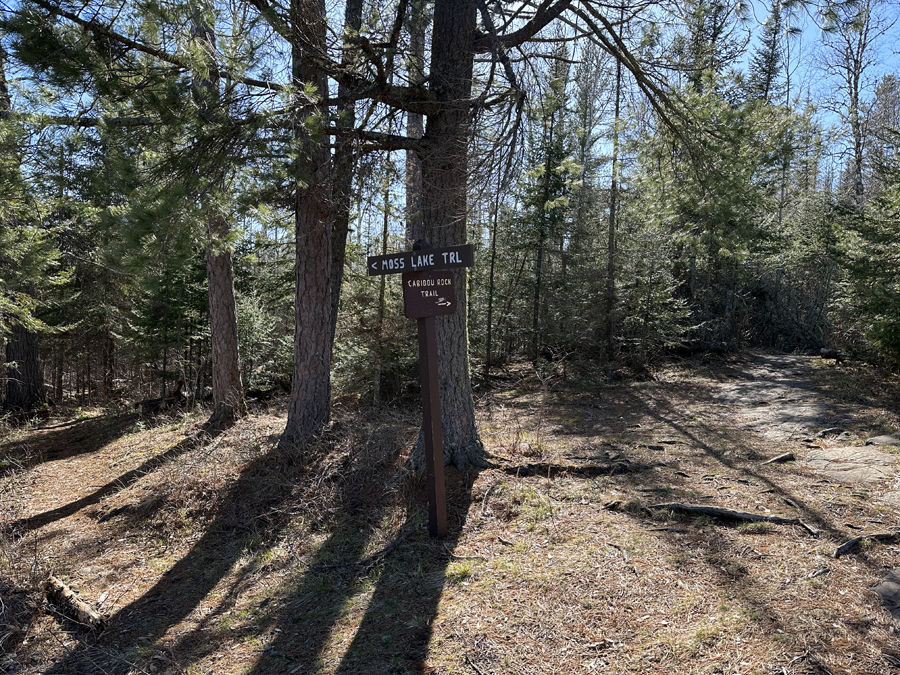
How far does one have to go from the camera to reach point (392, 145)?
6.23 m

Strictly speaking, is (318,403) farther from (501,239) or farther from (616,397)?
(501,239)

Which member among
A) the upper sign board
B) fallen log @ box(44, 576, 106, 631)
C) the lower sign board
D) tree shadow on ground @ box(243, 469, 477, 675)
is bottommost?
fallen log @ box(44, 576, 106, 631)

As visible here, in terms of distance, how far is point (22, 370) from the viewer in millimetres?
13023

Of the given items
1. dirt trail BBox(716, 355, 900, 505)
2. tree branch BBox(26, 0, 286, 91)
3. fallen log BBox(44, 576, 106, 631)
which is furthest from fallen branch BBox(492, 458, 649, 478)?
tree branch BBox(26, 0, 286, 91)

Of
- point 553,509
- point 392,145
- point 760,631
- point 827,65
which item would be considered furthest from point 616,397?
point 827,65

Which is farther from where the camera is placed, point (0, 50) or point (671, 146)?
point (671, 146)

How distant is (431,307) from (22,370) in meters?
13.2

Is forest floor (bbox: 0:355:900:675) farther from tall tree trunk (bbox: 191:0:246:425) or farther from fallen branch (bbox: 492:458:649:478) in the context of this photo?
tall tree trunk (bbox: 191:0:246:425)

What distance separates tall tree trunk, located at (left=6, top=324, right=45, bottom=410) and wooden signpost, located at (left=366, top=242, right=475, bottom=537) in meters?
12.7

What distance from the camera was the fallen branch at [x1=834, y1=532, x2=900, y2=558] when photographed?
3.92 metres

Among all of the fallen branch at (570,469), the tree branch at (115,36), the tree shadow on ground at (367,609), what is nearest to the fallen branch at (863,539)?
the fallen branch at (570,469)

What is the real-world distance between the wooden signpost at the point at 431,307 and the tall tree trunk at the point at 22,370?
41.7 feet

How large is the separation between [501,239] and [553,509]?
9610 mm

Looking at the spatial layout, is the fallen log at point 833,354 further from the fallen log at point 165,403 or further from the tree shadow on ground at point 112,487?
the fallen log at point 165,403
